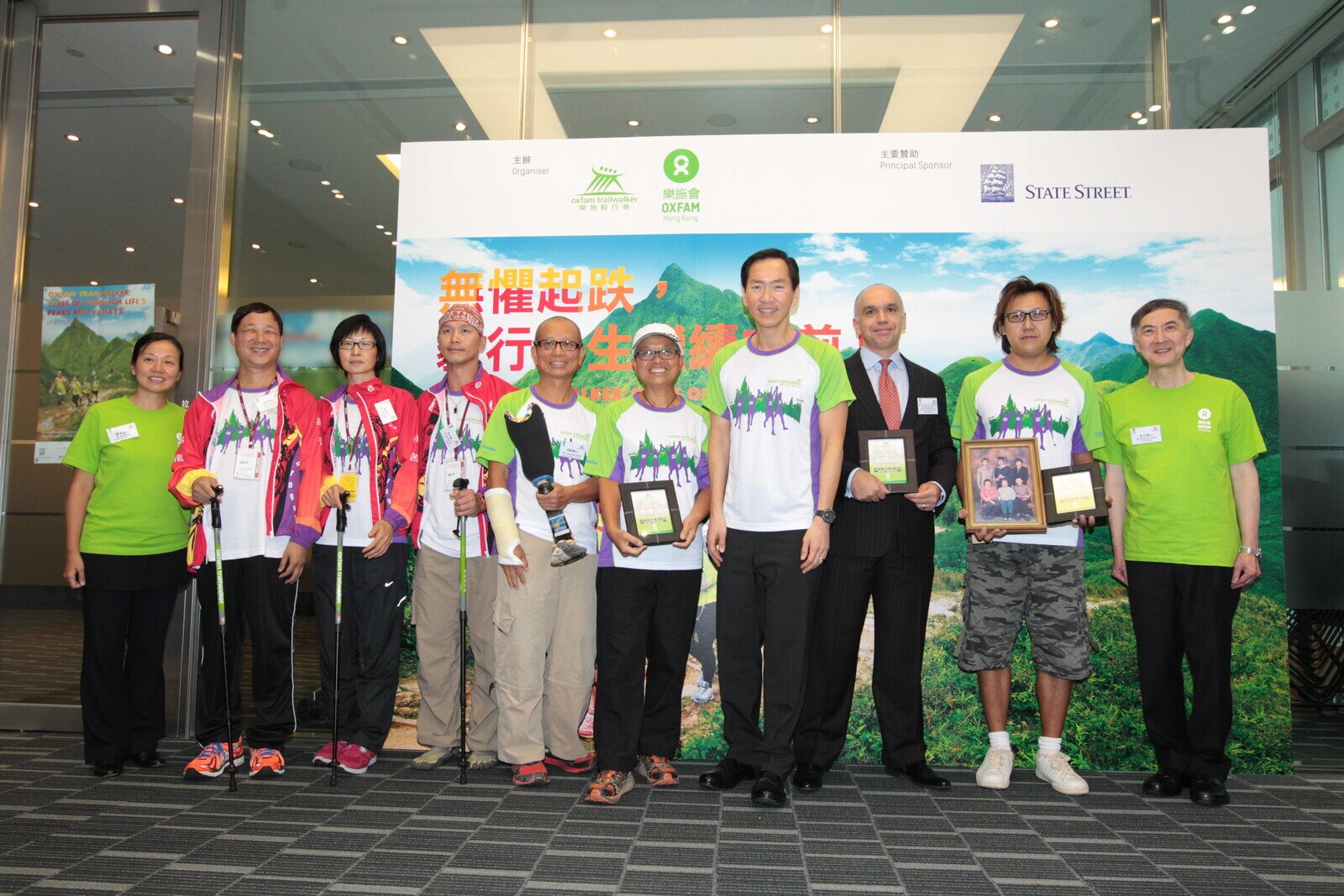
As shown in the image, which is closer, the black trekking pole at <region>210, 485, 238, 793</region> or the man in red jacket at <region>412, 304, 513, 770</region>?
the black trekking pole at <region>210, 485, 238, 793</region>

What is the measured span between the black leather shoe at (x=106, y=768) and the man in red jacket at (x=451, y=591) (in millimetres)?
1126

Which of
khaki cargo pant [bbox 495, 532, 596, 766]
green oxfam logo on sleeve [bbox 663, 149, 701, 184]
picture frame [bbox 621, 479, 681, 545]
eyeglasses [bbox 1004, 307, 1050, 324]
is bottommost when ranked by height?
khaki cargo pant [bbox 495, 532, 596, 766]

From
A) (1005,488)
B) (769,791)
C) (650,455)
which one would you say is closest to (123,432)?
(650,455)

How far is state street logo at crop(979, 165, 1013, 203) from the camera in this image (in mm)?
3887

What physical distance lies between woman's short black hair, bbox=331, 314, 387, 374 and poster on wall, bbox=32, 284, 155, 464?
Answer: 127cm

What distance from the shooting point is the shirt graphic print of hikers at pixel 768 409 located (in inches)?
124

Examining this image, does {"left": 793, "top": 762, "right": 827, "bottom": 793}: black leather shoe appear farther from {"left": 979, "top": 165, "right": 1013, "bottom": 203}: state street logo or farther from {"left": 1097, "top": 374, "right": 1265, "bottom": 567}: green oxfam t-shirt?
{"left": 979, "top": 165, "right": 1013, "bottom": 203}: state street logo

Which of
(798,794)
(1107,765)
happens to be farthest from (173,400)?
(1107,765)

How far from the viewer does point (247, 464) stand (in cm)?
342

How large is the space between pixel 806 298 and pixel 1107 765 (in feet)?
7.70

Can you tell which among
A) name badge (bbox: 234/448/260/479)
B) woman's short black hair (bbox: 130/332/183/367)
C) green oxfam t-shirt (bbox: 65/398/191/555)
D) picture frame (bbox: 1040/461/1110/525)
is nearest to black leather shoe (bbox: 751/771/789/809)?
picture frame (bbox: 1040/461/1110/525)

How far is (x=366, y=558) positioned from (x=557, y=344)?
1145 millimetres

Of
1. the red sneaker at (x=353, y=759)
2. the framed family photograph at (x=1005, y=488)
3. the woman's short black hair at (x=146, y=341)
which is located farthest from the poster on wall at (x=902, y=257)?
the red sneaker at (x=353, y=759)

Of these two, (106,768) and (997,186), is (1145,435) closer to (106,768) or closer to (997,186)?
(997,186)
